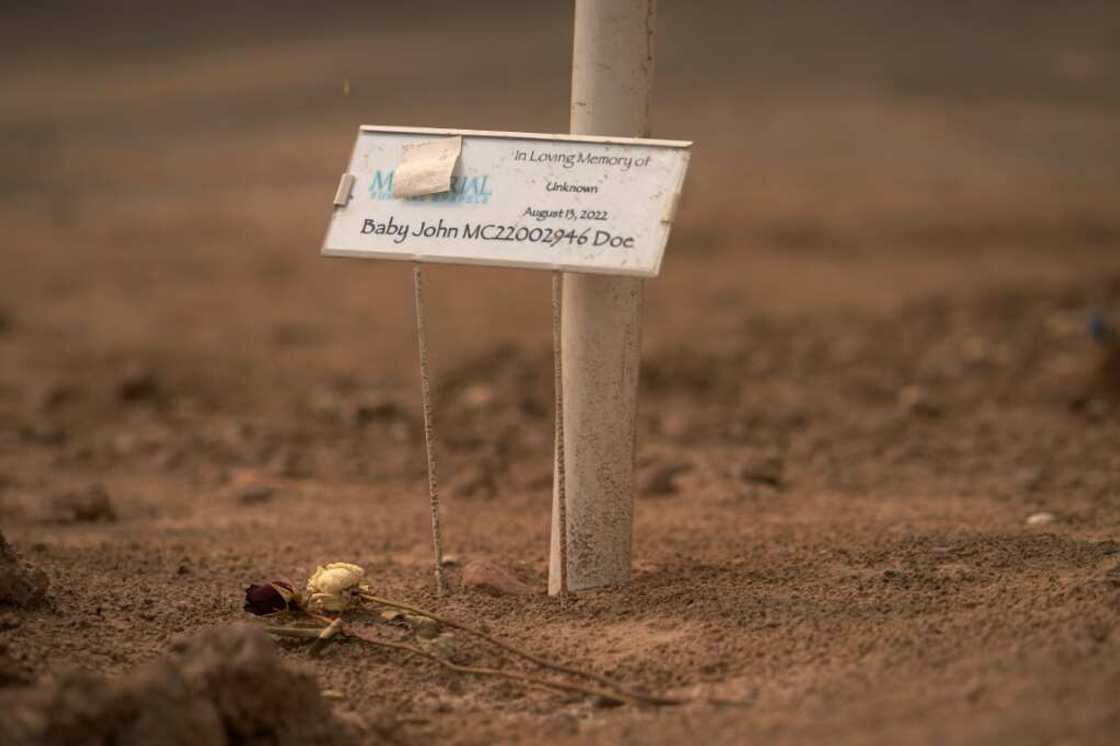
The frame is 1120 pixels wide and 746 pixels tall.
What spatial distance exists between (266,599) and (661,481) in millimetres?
2486

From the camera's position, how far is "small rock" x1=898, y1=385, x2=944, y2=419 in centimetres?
742

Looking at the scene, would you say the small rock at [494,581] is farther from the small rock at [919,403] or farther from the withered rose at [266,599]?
the small rock at [919,403]

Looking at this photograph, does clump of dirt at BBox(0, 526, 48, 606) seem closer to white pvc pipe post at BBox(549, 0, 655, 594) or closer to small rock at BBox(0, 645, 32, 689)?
small rock at BBox(0, 645, 32, 689)

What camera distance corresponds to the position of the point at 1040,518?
17.5ft

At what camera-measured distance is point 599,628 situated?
415 cm

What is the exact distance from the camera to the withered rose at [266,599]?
A: 163 inches

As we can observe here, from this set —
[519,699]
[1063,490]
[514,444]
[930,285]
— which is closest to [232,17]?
[930,285]

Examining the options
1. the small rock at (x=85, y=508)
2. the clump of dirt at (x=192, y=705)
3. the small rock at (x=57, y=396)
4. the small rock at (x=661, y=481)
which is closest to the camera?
the clump of dirt at (x=192, y=705)

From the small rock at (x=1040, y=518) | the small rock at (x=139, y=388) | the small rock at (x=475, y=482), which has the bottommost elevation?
the small rock at (x=475, y=482)

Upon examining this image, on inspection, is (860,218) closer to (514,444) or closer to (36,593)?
(514,444)

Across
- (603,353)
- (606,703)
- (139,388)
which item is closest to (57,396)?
(139,388)

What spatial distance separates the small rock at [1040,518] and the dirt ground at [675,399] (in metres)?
0.03

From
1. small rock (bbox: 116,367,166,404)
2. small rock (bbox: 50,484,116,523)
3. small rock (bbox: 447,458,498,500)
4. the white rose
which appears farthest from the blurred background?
the white rose

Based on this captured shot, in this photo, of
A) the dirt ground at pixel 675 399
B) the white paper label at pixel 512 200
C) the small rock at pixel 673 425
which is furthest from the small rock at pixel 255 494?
the white paper label at pixel 512 200
